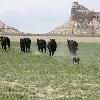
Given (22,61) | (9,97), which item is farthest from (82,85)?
(22,61)

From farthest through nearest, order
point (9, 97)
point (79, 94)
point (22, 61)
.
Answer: point (22, 61) → point (79, 94) → point (9, 97)

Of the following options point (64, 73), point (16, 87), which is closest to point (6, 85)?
point (16, 87)

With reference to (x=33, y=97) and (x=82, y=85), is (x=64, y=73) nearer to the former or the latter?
(x=82, y=85)

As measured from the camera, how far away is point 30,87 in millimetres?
19578

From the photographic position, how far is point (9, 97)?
16.5m

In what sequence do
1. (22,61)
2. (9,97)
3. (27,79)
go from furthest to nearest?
(22,61) < (27,79) < (9,97)

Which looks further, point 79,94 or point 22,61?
point 22,61

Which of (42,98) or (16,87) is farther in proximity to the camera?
(16,87)

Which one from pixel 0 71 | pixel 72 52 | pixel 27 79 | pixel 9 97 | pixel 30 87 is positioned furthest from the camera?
pixel 72 52

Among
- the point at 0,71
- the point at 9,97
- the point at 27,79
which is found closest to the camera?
the point at 9,97

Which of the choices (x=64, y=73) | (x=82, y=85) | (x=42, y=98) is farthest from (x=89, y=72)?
(x=42, y=98)

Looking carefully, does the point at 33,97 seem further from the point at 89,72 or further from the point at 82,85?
the point at 89,72

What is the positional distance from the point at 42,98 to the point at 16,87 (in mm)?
2566

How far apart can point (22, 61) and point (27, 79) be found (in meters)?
9.39
